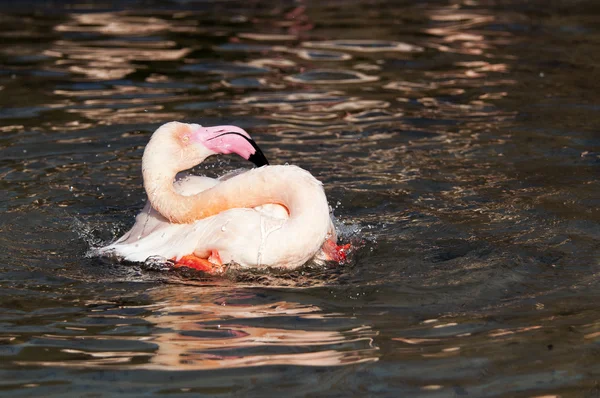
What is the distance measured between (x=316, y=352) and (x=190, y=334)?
0.77m

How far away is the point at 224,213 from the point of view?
21.5 feet

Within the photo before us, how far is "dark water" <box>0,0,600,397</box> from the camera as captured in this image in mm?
5199

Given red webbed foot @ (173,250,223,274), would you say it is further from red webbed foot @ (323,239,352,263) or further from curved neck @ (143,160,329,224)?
red webbed foot @ (323,239,352,263)

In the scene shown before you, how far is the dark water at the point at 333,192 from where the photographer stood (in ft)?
17.1

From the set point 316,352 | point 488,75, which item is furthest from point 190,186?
point 488,75

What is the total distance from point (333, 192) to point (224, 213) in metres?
2.14

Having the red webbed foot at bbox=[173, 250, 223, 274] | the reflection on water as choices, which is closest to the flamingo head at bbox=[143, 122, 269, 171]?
the red webbed foot at bbox=[173, 250, 223, 274]

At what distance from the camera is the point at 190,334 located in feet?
18.3

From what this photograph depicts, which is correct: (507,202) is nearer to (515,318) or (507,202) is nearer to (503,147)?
(503,147)

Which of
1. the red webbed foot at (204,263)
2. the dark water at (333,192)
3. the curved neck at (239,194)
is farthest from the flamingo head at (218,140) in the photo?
the dark water at (333,192)

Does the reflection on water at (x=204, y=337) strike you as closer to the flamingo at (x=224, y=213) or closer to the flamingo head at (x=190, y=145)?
the flamingo at (x=224, y=213)

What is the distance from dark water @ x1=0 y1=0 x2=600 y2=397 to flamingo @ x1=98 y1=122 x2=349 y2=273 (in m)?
0.18

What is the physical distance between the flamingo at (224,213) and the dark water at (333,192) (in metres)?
0.18

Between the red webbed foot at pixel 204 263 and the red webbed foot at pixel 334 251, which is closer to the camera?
the red webbed foot at pixel 204 263
